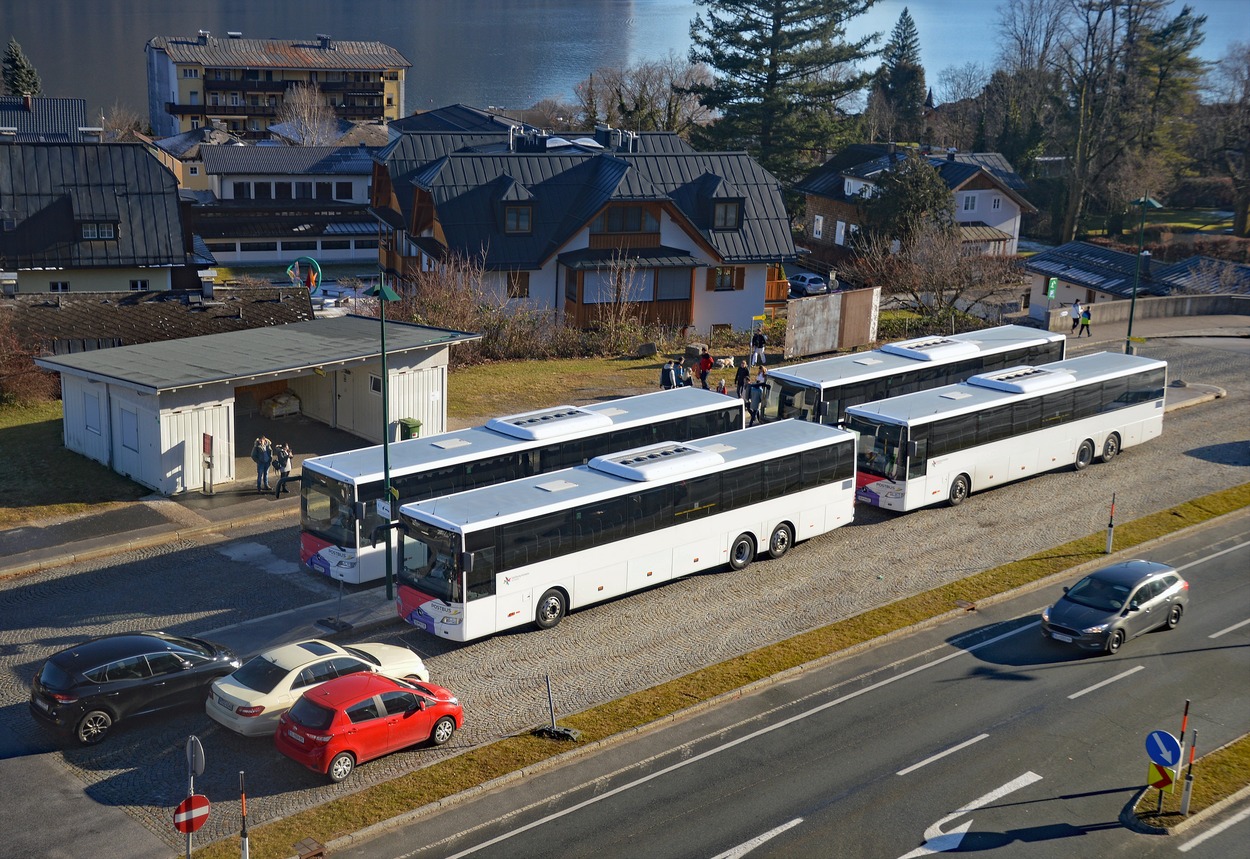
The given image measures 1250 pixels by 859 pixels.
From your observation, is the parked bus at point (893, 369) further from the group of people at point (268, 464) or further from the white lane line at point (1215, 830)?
the white lane line at point (1215, 830)

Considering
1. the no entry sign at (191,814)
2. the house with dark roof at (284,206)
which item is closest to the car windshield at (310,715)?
the no entry sign at (191,814)

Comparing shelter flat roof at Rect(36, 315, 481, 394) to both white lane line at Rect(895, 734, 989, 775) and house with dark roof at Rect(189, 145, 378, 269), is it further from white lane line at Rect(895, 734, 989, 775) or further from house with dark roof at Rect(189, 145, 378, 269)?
house with dark roof at Rect(189, 145, 378, 269)

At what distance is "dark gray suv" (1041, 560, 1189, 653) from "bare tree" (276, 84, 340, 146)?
8766cm

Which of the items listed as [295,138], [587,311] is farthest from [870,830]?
[295,138]

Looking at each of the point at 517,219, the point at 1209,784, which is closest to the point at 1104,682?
the point at 1209,784

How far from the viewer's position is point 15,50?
365 ft

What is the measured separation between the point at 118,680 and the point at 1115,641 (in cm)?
1842

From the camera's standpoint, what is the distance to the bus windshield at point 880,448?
31312mm

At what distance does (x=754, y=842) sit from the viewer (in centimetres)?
1778

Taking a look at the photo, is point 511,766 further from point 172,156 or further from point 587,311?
point 172,156

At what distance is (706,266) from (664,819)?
4158cm

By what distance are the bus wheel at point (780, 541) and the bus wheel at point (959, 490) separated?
5769 millimetres

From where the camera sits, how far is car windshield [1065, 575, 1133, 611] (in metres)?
24.9

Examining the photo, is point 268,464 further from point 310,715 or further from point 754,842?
point 754,842
